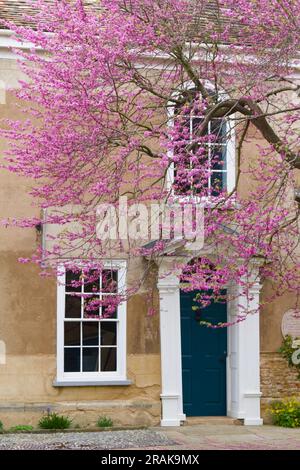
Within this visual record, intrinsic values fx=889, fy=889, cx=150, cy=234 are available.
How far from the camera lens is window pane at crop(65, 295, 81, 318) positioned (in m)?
15.1

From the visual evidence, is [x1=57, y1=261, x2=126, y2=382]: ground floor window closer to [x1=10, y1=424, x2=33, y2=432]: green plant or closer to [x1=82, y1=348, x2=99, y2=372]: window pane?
[x1=82, y1=348, x2=99, y2=372]: window pane

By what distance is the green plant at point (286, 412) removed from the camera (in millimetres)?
15078

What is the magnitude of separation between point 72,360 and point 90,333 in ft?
1.81

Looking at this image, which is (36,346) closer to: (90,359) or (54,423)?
(90,359)

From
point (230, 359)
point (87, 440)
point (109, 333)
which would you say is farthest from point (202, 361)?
point (87, 440)

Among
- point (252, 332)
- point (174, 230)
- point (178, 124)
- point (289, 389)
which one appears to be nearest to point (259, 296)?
point (252, 332)

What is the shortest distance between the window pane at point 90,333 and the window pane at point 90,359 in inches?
4.7

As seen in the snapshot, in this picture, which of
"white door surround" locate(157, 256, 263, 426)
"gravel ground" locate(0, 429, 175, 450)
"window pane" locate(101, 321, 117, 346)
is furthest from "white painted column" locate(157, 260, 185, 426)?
"gravel ground" locate(0, 429, 175, 450)

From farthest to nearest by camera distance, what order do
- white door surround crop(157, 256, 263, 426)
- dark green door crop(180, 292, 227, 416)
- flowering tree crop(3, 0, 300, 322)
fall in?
dark green door crop(180, 292, 227, 416) → white door surround crop(157, 256, 263, 426) → flowering tree crop(3, 0, 300, 322)

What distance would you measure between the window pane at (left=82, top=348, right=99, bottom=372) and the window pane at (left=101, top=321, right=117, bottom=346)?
0.71ft

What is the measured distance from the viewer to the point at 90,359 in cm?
1514

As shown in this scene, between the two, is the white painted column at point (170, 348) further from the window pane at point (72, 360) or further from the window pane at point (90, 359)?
the window pane at point (72, 360)

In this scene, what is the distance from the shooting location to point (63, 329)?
14.9 meters
